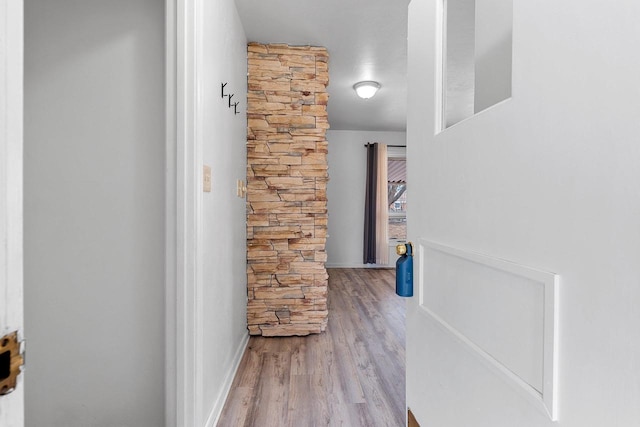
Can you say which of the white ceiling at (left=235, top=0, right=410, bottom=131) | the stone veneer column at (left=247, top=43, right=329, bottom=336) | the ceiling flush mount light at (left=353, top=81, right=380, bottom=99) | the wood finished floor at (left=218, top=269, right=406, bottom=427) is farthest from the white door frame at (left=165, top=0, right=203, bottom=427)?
the ceiling flush mount light at (left=353, top=81, right=380, bottom=99)

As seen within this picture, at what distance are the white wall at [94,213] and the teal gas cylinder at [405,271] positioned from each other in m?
0.99

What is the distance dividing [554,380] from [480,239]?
275 mm

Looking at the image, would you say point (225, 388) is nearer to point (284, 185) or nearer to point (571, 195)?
point (284, 185)

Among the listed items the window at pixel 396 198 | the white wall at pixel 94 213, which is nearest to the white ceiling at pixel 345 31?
the white wall at pixel 94 213

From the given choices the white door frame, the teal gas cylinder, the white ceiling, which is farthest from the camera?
the white ceiling

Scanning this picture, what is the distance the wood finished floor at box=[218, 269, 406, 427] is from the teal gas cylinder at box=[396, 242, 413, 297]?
3.04ft

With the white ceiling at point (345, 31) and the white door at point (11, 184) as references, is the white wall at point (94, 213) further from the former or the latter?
the white ceiling at point (345, 31)

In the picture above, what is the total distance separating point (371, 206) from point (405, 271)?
457 cm

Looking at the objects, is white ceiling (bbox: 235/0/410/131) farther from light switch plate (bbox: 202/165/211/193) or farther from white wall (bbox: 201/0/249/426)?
light switch plate (bbox: 202/165/211/193)

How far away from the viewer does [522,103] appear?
53cm

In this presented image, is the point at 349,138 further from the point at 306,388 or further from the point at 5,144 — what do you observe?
the point at 5,144

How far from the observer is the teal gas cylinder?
1.01 m

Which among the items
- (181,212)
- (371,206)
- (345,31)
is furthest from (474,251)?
(371,206)

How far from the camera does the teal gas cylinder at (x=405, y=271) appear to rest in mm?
1011
